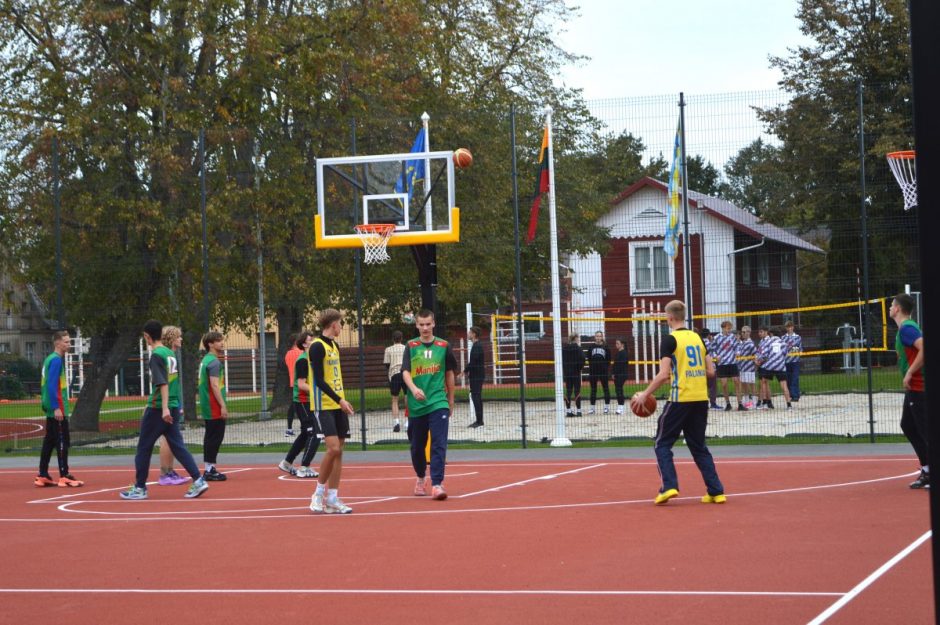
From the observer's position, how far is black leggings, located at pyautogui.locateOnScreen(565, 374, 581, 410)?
25.1 meters

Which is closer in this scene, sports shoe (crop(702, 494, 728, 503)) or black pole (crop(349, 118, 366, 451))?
sports shoe (crop(702, 494, 728, 503))

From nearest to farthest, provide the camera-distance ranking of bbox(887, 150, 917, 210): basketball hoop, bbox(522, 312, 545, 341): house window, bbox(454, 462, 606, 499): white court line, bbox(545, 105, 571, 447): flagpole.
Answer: bbox(454, 462, 606, 499): white court line, bbox(887, 150, 917, 210): basketball hoop, bbox(545, 105, 571, 447): flagpole, bbox(522, 312, 545, 341): house window

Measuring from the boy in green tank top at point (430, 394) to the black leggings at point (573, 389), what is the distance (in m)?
12.3

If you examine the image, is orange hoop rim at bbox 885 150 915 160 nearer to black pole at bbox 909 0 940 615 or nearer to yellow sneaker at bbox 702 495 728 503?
yellow sneaker at bbox 702 495 728 503

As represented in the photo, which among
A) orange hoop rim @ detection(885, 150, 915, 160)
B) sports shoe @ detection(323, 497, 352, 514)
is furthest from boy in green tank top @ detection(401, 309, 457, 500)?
orange hoop rim @ detection(885, 150, 915, 160)

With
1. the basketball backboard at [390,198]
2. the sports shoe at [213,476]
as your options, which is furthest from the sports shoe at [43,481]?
the basketball backboard at [390,198]

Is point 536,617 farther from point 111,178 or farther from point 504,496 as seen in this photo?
point 111,178

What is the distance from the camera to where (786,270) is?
74.1ft

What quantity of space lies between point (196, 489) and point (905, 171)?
37.1 ft

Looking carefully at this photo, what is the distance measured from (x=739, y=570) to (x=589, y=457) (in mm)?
9370

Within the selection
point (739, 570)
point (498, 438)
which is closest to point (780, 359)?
point (498, 438)

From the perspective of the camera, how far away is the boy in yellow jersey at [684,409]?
36.3 feet

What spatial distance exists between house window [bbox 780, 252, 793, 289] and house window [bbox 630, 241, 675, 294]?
2.16 meters

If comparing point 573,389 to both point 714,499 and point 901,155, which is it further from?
point 714,499
